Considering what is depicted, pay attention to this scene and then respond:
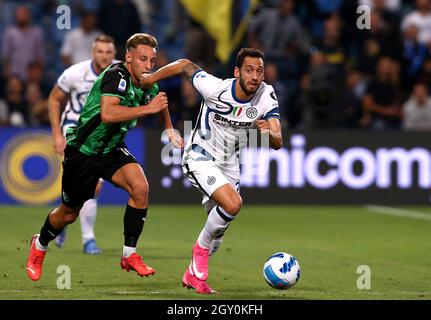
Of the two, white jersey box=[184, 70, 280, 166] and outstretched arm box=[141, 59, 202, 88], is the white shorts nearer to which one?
white jersey box=[184, 70, 280, 166]

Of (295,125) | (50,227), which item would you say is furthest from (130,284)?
(295,125)

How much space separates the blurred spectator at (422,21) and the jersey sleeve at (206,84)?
11474 mm

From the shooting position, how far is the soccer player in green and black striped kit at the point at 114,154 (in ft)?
32.3

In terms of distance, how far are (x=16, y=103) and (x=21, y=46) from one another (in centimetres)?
148

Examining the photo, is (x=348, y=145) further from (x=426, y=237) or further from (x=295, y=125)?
(x=426, y=237)

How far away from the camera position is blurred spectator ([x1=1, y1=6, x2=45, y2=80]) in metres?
20.2

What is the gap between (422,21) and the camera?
68.8 feet

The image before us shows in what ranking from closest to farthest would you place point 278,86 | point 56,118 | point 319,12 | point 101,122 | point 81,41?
point 101,122 < point 56,118 < point 81,41 < point 278,86 < point 319,12

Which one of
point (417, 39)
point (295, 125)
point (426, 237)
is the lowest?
point (426, 237)

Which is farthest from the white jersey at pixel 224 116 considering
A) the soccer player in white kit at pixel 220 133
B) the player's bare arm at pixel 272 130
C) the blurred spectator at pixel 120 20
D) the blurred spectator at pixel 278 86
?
the blurred spectator at pixel 120 20

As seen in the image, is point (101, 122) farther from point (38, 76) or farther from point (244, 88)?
point (38, 76)

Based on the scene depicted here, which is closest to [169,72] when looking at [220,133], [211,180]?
[220,133]
